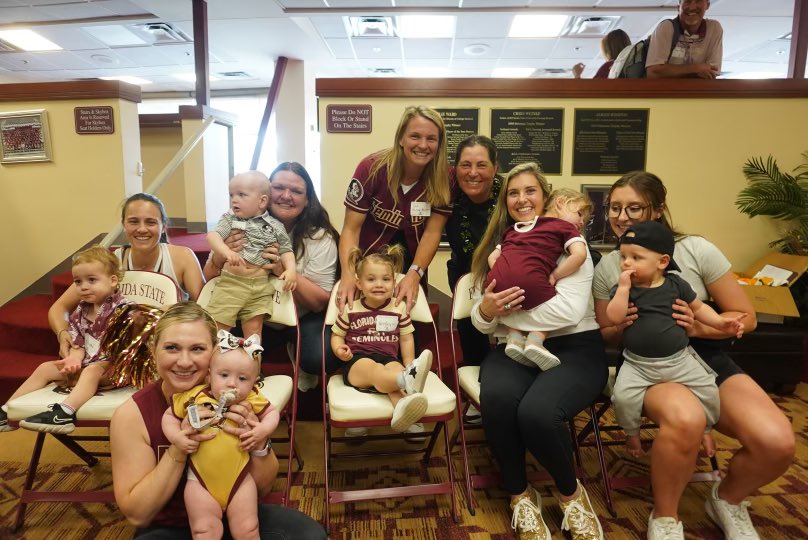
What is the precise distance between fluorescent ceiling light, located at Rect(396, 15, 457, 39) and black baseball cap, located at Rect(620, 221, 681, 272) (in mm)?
6066

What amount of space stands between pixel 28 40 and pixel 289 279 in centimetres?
939

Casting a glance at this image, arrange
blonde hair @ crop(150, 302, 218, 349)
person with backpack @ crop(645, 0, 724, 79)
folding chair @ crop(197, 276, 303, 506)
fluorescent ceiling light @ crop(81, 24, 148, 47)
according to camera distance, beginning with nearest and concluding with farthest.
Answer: blonde hair @ crop(150, 302, 218, 349), folding chair @ crop(197, 276, 303, 506), person with backpack @ crop(645, 0, 724, 79), fluorescent ceiling light @ crop(81, 24, 148, 47)

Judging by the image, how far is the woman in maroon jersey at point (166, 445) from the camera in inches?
55.2

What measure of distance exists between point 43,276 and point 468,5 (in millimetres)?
6027

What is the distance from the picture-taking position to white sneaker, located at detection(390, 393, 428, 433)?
→ 184 cm

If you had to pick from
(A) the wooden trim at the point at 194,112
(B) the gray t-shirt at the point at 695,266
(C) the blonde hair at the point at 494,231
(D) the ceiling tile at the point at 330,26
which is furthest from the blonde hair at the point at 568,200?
(D) the ceiling tile at the point at 330,26

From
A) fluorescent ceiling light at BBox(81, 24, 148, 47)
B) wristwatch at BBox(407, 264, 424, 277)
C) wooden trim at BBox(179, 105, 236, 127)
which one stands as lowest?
wristwatch at BBox(407, 264, 424, 277)

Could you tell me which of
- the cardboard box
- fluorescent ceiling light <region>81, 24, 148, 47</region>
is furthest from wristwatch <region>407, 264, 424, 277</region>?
fluorescent ceiling light <region>81, 24, 148, 47</region>

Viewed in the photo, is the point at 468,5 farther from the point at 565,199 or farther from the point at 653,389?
the point at 653,389

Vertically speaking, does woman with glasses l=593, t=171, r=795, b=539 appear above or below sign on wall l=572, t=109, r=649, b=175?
below

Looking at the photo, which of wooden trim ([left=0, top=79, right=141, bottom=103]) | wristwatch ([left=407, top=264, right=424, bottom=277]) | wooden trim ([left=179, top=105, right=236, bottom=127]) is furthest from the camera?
wooden trim ([left=179, top=105, right=236, bottom=127])

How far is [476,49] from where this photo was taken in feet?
27.2

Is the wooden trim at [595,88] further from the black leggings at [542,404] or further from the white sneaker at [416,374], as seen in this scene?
the white sneaker at [416,374]

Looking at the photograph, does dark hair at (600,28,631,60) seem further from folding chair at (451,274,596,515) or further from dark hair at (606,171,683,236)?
folding chair at (451,274,596,515)
